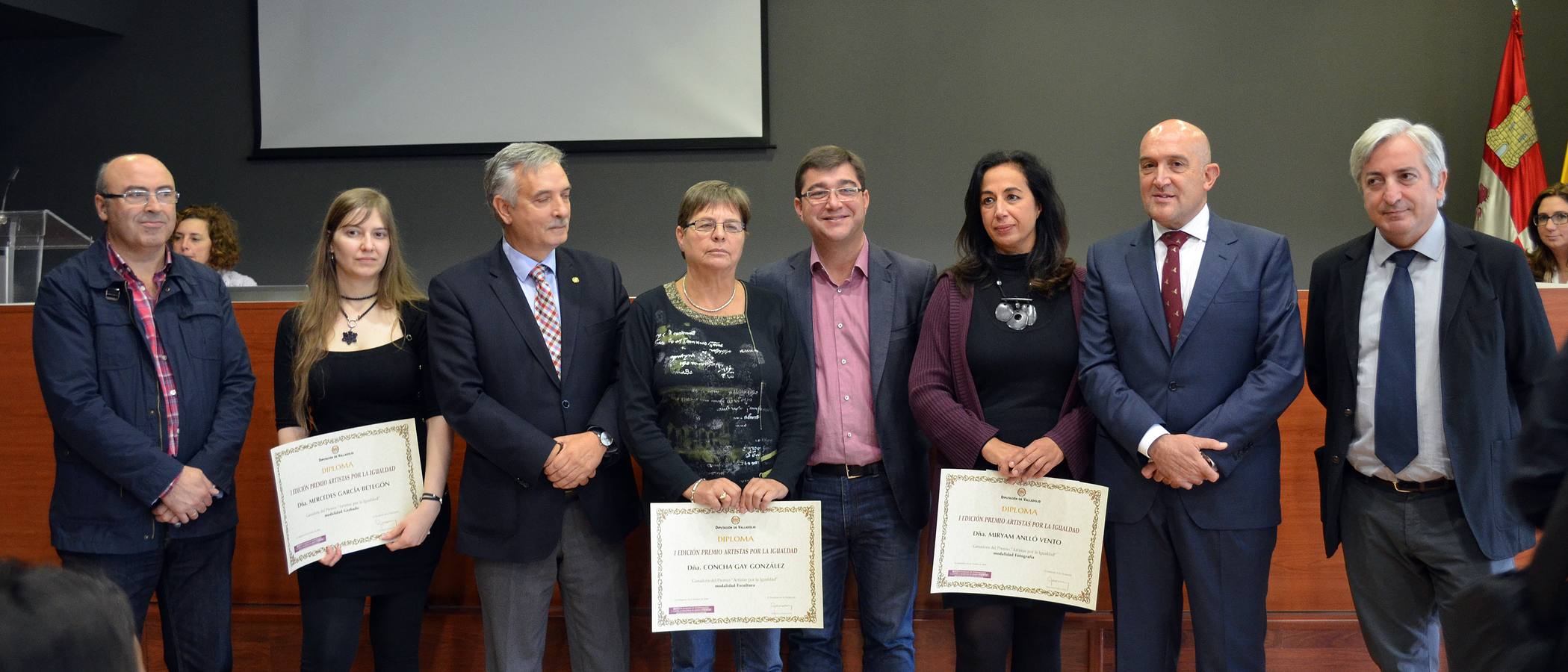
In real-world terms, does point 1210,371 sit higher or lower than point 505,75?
lower

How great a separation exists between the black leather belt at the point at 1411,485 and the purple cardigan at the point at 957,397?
609 millimetres

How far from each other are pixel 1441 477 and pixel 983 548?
98cm

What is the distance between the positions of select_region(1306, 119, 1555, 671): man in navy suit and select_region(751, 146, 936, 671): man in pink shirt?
3.20 feet

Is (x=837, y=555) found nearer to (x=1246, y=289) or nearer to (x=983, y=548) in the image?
(x=983, y=548)

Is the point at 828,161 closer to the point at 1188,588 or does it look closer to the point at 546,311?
the point at 546,311

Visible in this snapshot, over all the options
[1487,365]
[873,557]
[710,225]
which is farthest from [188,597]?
[1487,365]

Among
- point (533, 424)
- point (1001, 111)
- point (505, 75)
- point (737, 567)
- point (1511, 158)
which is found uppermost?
point (505, 75)

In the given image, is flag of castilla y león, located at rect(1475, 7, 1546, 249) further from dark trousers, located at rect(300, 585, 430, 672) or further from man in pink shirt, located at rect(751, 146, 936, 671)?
dark trousers, located at rect(300, 585, 430, 672)

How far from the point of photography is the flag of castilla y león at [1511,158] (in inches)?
212

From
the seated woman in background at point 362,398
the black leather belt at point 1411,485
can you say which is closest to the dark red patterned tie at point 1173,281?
the black leather belt at point 1411,485

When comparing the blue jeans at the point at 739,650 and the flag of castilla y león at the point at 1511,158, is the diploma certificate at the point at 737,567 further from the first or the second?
the flag of castilla y león at the point at 1511,158

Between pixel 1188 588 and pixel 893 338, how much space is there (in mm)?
891

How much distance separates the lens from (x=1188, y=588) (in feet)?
7.69

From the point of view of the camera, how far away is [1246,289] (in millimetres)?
2377
